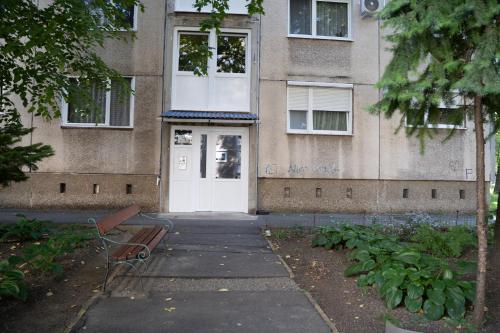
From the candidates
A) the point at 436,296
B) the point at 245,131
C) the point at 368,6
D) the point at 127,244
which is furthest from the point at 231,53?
the point at 436,296

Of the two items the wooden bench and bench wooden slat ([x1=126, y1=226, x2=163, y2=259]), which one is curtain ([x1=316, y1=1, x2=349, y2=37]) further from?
the wooden bench

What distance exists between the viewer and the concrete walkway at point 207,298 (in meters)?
3.88

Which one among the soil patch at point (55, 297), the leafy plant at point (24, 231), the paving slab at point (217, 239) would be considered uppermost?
the leafy plant at point (24, 231)

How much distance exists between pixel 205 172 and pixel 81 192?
362cm

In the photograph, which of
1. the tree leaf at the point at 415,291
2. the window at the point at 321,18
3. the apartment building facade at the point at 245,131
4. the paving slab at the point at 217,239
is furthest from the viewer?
the window at the point at 321,18

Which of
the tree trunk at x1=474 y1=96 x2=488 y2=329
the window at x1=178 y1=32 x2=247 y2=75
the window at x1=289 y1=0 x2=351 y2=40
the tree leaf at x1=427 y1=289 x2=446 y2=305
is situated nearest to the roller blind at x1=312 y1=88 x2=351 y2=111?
the window at x1=289 y1=0 x2=351 y2=40

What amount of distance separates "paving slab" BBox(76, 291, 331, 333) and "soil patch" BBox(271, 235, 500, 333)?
0.28 meters

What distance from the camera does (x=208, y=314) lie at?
4152mm

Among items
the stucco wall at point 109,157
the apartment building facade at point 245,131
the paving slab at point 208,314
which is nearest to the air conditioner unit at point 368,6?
the apartment building facade at point 245,131

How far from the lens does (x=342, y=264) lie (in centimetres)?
604

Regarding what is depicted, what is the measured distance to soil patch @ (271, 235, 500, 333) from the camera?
3.88 m

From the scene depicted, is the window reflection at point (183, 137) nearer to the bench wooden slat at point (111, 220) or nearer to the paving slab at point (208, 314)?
the bench wooden slat at point (111, 220)

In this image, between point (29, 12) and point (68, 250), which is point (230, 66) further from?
point (68, 250)

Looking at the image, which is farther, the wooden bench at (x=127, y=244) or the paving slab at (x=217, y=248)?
the paving slab at (x=217, y=248)
